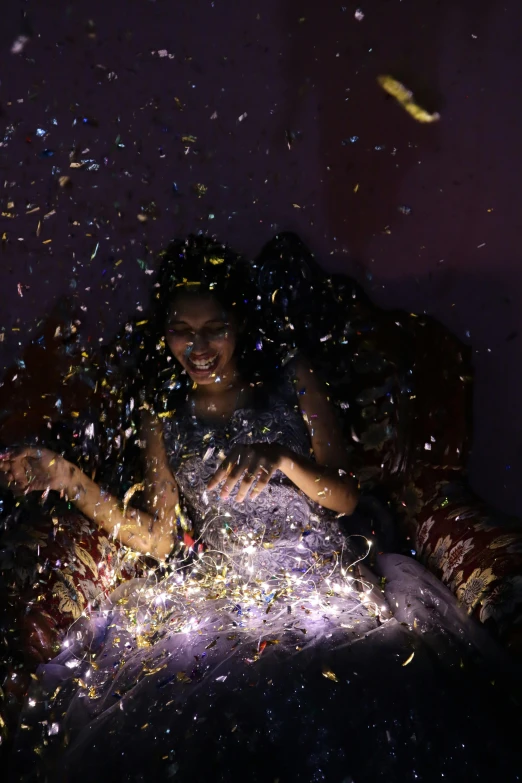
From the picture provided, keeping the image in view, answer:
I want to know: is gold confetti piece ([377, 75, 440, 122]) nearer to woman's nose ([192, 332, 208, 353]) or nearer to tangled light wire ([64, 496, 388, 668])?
woman's nose ([192, 332, 208, 353])

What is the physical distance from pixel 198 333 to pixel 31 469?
0.43 meters

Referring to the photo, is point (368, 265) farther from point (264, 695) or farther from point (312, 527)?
point (264, 695)

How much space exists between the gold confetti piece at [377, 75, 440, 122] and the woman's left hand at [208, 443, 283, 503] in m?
1.25

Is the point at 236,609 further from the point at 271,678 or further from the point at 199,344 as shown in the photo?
the point at 199,344

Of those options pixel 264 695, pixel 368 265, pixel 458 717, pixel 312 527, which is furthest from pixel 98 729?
pixel 368 265

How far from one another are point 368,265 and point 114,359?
2.65 ft

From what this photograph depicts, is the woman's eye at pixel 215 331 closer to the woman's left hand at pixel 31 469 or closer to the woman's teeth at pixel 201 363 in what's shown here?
the woman's teeth at pixel 201 363

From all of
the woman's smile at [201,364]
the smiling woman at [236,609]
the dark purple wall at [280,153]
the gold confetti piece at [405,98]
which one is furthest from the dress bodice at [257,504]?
the gold confetti piece at [405,98]

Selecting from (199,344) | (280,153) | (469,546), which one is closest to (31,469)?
(199,344)

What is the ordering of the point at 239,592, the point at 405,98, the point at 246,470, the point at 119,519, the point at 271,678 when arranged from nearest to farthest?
the point at 271,678 < the point at 246,470 < the point at 239,592 < the point at 119,519 < the point at 405,98

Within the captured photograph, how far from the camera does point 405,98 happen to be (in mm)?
1901

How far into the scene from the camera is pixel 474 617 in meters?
1.14

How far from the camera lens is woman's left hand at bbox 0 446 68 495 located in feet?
3.86

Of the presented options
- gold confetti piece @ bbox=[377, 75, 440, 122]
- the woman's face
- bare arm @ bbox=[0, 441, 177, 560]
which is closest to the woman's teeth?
the woman's face
